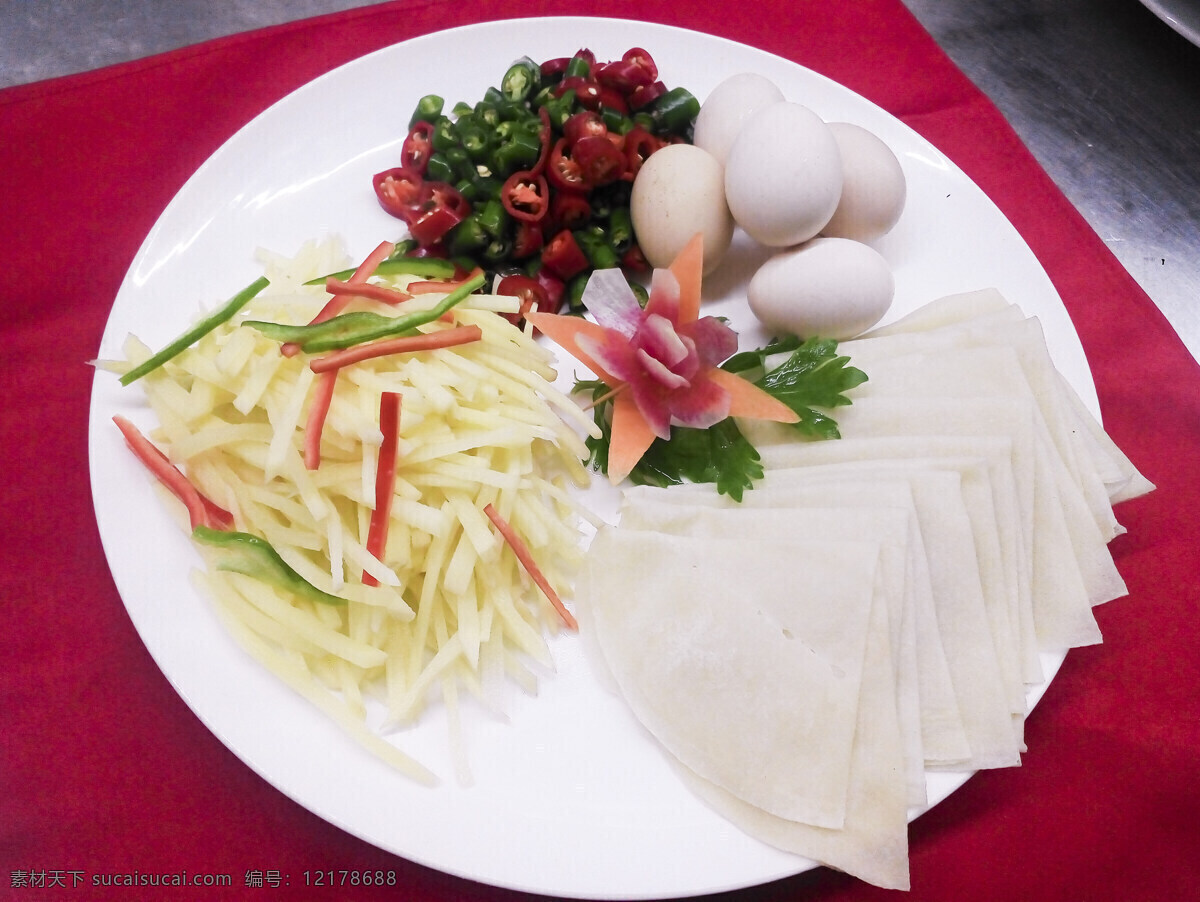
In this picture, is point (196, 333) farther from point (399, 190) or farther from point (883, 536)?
point (883, 536)

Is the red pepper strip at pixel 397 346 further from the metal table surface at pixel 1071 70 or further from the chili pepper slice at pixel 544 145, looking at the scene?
the metal table surface at pixel 1071 70

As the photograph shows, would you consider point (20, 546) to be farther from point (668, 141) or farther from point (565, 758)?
point (668, 141)

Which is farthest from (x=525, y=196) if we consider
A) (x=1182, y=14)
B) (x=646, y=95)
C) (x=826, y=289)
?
(x=1182, y=14)

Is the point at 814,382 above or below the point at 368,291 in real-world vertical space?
below

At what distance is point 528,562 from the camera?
1471 millimetres

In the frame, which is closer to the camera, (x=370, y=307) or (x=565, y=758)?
(x=565, y=758)

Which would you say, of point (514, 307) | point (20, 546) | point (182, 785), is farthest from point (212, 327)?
point (182, 785)

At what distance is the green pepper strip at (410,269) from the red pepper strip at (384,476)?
37 centimetres

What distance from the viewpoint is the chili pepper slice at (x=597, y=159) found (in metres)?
1.78

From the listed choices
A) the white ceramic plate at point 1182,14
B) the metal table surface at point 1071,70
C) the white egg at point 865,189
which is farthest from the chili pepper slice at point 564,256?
the white ceramic plate at point 1182,14

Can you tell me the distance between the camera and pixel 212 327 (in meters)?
1.51

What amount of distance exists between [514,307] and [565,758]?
0.88 meters

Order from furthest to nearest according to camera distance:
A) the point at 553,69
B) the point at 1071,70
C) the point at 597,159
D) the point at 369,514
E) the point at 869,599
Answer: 1. the point at 1071,70
2. the point at 553,69
3. the point at 597,159
4. the point at 369,514
5. the point at 869,599

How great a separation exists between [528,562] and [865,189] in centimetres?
110
